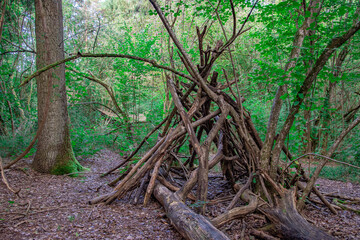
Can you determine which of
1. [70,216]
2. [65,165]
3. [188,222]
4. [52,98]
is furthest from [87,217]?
[52,98]

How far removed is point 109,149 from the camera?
9.71 metres

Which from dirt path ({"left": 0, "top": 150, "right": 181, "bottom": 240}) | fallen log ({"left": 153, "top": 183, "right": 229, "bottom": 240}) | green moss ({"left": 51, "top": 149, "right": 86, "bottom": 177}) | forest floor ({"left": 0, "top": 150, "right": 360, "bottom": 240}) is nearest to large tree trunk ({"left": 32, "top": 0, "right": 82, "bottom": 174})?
green moss ({"left": 51, "top": 149, "right": 86, "bottom": 177})

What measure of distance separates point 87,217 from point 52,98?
3188mm

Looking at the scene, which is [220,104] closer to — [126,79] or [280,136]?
[280,136]

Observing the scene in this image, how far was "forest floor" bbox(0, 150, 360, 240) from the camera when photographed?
267 cm

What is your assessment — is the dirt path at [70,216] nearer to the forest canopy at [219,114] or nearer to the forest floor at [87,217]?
the forest floor at [87,217]

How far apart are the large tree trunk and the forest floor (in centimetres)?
58

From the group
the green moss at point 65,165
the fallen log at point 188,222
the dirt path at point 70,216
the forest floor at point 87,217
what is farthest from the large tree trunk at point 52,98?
the fallen log at point 188,222

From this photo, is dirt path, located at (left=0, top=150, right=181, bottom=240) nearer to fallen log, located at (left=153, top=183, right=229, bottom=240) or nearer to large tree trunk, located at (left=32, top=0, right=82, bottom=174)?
fallen log, located at (left=153, top=183, right=229, bottom=240)

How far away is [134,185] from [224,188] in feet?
6.30

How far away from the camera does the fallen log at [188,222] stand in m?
2.26

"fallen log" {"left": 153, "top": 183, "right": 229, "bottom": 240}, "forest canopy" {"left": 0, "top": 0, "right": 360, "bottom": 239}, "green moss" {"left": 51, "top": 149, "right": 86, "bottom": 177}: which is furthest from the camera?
"green moss" {"left": 51, "top": 149, "right": 86, "bottom": 177}

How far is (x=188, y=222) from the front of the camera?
251cm

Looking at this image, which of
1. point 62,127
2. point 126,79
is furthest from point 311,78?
point 126,79
